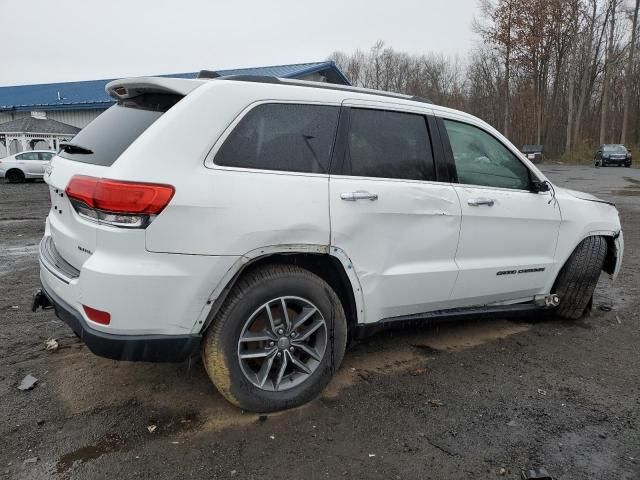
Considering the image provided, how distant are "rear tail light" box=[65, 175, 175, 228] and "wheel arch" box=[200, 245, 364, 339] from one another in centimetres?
52

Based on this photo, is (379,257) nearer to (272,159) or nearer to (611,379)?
(272,159)

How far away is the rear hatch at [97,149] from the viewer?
9.12 ft

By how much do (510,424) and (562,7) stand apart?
4775 centimetres

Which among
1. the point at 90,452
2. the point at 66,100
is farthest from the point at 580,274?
the point at 66,100

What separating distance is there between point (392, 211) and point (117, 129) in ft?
5.71

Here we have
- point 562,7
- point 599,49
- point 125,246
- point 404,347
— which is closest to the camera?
point 125,246

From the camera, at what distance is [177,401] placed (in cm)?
322

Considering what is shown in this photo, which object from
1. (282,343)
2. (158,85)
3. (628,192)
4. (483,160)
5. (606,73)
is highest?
(606,73)

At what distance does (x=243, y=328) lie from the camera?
2875 mm

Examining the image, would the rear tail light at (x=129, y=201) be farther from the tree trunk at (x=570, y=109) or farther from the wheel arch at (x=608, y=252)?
the tree trunk at (x=570, y=109)

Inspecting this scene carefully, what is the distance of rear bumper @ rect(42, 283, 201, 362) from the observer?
2.62m

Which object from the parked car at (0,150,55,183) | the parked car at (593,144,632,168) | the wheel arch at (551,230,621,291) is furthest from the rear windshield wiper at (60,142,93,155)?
the parked car at (593,144,632,168)

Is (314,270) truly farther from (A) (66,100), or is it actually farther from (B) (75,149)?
(A) (66,100)

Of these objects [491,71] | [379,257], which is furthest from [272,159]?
A: [491,71]
